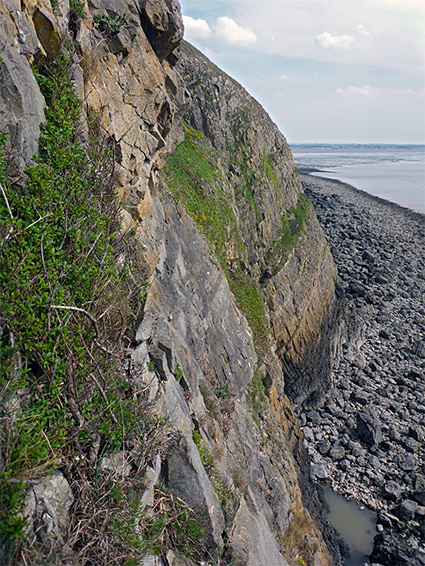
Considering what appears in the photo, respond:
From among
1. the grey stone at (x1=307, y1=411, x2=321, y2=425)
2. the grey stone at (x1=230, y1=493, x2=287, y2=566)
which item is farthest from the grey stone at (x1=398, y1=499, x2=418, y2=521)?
the grey stone at (x1=230, y1=493, x2=287, y2=566)

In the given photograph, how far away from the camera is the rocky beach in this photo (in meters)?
15.0

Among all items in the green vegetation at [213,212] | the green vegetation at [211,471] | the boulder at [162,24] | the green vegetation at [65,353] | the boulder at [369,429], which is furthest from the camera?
the boulder at [369,429]

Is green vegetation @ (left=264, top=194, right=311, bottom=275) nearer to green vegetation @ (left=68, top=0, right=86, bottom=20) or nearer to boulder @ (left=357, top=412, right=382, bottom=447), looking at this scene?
boulder @ (left=357, top=412, right=382, bottom=447)

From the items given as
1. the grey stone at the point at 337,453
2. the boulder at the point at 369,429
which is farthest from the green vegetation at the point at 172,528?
the boulder at the point at 369,429

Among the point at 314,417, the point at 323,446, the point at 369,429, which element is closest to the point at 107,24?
the point at 323,446

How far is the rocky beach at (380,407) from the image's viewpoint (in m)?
15.0

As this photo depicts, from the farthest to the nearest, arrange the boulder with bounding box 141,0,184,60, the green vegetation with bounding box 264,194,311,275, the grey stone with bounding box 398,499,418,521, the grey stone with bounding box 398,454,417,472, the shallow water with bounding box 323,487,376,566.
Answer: the green vegetation with bounding box 264,194,311,275
the grey stone with bounding box 398,454,417,472
the grey stone with bounding box 398,499,418,521
the shallow water with bounding box 323,487,376,566
the boulder with bounding box 141,0,184,60

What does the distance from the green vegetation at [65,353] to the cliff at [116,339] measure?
0.07 ft

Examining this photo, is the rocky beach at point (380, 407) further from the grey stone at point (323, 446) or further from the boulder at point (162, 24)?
the boulder at point (162, 24)

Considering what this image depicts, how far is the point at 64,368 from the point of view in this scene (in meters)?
3.85

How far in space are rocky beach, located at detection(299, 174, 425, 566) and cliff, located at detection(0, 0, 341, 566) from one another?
15.1 ft

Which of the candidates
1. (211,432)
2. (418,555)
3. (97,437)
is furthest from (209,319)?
(418,555)

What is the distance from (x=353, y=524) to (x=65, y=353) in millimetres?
16182

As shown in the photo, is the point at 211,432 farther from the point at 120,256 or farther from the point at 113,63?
the point at 113,63
